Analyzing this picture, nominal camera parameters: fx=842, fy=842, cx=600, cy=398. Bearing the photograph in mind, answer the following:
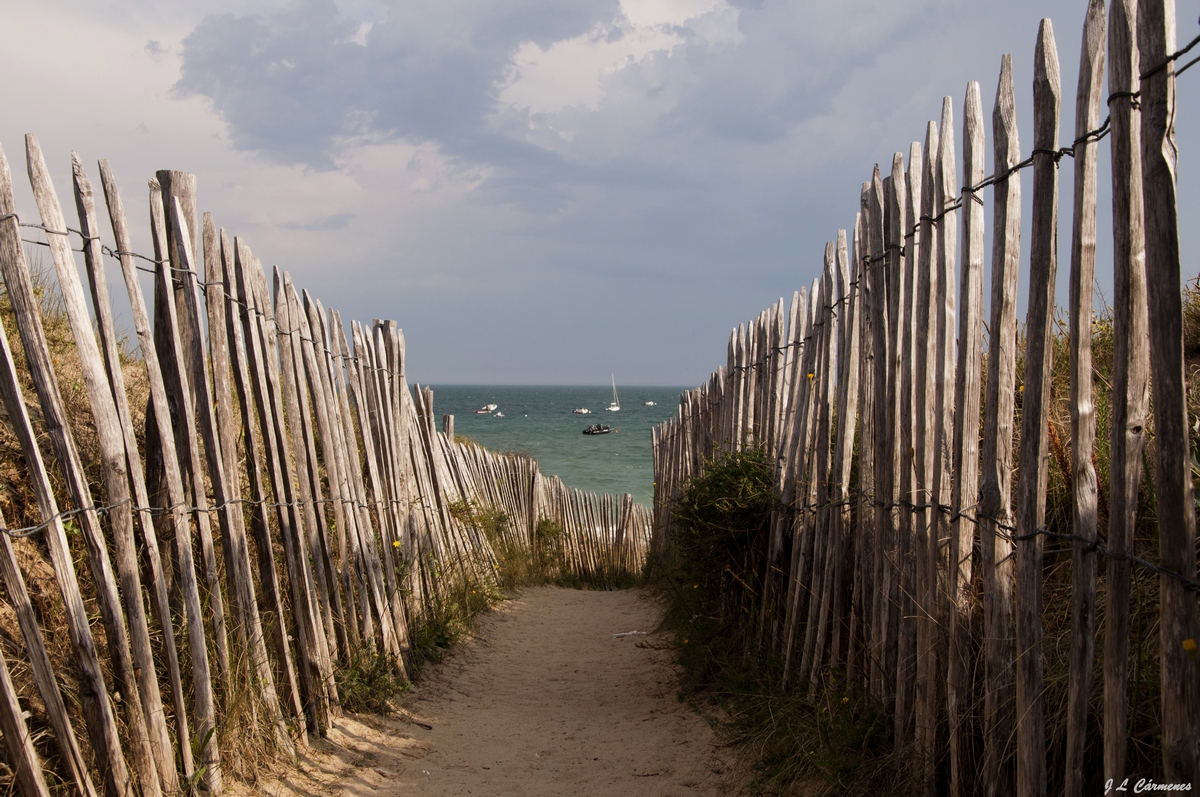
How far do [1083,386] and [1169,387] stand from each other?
0.35 metres

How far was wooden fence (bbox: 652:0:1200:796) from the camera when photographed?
1740mm

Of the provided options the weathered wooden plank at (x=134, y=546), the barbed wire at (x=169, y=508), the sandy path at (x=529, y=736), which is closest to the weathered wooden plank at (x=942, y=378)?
the sandy path at (x=529, y=736)

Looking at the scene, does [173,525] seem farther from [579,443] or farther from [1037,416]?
[579,443]

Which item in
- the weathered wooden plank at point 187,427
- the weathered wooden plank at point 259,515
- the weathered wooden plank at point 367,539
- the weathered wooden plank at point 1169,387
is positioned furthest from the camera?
the weathered wooden plank at point 367,539

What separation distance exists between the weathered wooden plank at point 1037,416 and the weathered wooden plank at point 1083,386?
0.15 meters

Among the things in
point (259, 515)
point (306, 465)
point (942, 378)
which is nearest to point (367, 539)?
point (306, 465)

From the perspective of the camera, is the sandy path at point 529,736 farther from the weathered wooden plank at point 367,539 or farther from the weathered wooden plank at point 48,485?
the weathered wooden plank at point 48,485

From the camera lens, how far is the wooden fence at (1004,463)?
174cm

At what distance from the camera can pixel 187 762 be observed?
295 cm

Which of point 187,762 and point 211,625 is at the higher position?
point 211,625

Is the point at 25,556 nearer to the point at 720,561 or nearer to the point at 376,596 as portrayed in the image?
the point at 376,596

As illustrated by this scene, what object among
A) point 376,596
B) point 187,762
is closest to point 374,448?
point 376,596

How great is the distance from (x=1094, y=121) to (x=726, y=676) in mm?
3645
